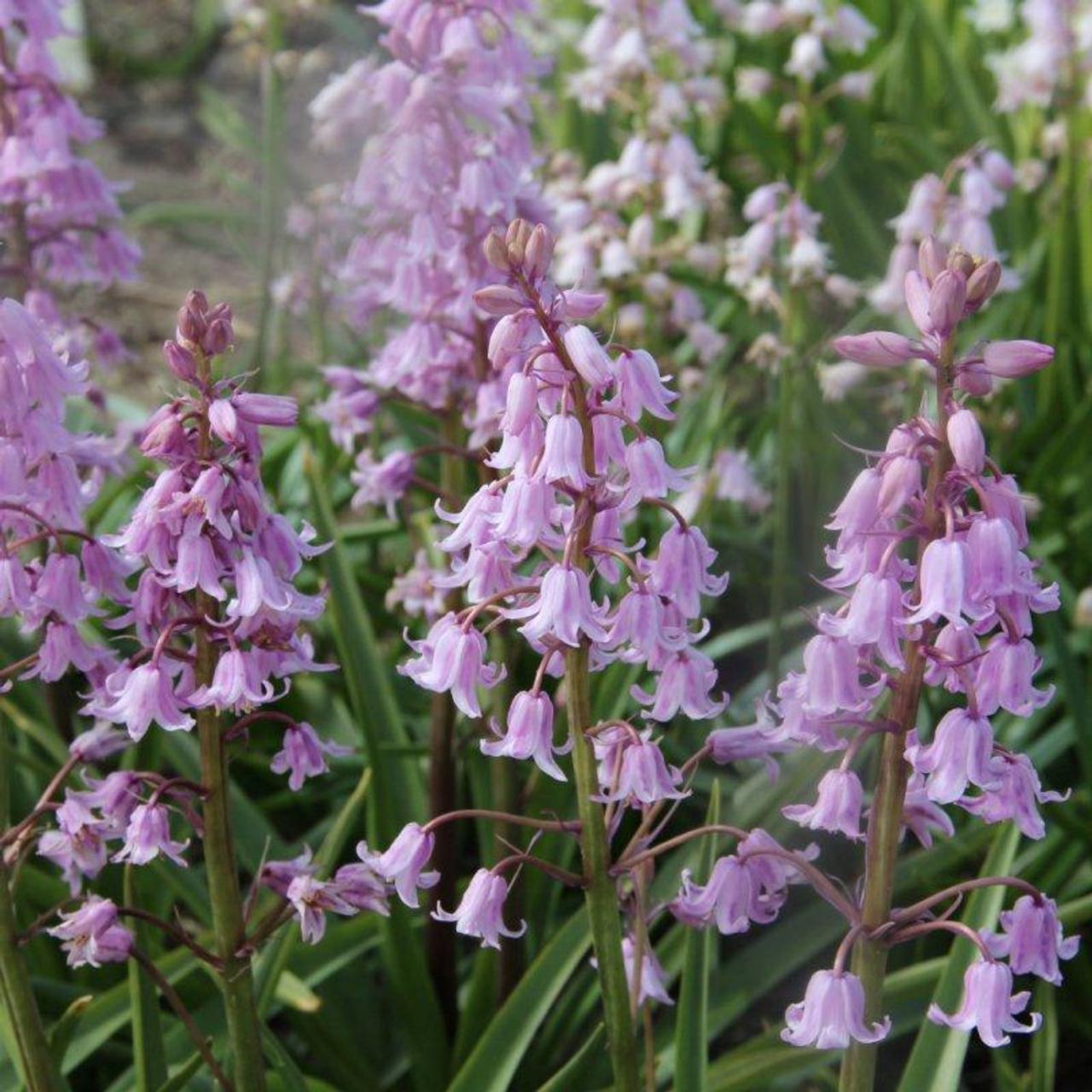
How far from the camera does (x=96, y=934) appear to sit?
6.89 feet

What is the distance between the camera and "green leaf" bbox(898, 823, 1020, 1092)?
2.24 meters

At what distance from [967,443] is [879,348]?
0.16m

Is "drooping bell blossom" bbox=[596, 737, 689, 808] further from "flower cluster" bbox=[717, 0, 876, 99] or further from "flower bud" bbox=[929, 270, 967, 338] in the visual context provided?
"flower cluster" bbox=[717, 0, 876, 99]

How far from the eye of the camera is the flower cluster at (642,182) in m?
3.93

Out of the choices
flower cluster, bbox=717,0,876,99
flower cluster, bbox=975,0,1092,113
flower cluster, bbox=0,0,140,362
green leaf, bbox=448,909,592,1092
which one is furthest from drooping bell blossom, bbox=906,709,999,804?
flower cluster, bbox=975,0,1092,113

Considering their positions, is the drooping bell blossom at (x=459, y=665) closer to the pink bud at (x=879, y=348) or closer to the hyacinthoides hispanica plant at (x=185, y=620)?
the hyacinthoides hispanica plant at (x=185, y=620)

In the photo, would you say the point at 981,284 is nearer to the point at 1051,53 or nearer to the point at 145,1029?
the point at 145,1029

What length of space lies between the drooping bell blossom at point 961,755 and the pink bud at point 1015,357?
0.34m

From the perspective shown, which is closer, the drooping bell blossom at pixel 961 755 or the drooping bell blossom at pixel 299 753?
the drooping bell blossom at pixel 961 755

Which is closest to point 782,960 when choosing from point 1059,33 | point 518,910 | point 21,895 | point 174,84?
point 518,910

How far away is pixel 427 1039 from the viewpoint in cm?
290

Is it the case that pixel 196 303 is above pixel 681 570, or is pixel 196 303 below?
above

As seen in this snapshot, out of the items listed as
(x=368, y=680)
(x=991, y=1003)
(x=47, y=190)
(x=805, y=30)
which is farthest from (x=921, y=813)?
(x=805, y=30)

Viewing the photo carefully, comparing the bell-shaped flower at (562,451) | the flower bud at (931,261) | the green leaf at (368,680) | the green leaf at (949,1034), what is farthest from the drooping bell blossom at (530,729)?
the green leaf at (368,680)
